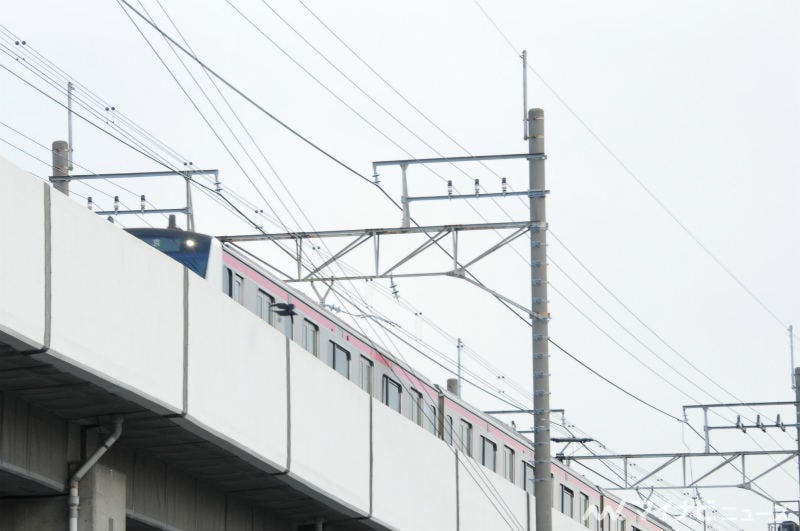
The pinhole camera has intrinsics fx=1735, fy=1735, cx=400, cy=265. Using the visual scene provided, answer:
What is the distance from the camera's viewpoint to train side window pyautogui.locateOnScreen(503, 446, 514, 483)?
33.1 meters

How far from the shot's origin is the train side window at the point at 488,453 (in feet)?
104

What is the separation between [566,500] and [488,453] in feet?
17.0

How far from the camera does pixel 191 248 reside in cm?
2261

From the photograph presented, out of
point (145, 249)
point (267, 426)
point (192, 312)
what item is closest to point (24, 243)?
point (145, 249)

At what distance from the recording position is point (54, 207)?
1337 centimetres

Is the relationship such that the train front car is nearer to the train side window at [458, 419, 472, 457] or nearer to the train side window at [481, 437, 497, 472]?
the train side window at [458, 419, 472, 457]

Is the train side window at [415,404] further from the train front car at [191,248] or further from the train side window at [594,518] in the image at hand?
the train side window at [594,518]

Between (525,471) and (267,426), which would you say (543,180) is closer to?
(267,426)

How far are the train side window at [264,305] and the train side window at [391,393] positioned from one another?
4.60 metres

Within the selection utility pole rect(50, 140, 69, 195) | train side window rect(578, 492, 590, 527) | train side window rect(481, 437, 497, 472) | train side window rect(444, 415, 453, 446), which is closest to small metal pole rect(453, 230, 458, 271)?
train side window rect(444, 415, 453, 446)

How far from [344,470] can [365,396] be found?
1.34 m

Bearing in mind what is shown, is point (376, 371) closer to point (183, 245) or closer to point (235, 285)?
point (235, 285)

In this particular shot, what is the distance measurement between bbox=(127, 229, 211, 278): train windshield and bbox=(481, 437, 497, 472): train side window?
10271mm

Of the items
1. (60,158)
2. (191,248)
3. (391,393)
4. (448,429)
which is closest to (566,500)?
(448,429)
